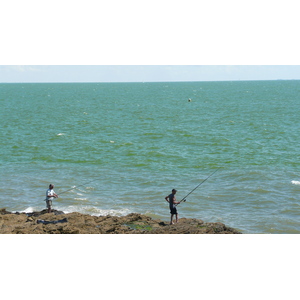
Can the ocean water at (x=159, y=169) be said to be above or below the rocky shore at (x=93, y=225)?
above

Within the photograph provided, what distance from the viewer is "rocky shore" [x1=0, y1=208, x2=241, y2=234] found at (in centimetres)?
1534

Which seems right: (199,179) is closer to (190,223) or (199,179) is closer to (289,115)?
(190,223)

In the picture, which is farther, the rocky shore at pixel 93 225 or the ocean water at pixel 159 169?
the ocean water at pixel 159 169

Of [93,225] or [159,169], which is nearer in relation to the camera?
[93,225]

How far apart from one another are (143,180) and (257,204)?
7.98m

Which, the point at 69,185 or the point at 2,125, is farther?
the point at 2,125

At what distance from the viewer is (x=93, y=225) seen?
16.6 m

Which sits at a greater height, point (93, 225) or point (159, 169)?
point (159, 169)

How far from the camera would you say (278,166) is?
29.2 metres

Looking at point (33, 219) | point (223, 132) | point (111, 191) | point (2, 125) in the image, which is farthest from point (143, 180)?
point (2, 125)

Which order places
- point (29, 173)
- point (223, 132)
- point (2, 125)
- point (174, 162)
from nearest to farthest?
point (29, 173) < point (174, 162) < point (223, 132) < point (2, 125)

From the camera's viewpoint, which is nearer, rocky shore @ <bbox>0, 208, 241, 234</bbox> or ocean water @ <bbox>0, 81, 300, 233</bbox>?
rocky shore @ <bbox>0, 208, 241, 234</bbox>

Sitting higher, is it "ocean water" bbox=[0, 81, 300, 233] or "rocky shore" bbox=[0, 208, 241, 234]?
"ocean water" bbox=[0, 81, 300, 233]

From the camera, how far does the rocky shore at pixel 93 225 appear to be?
1534 centimetres
